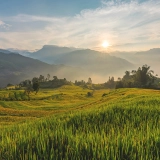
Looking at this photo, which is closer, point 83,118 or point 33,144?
point 33,144

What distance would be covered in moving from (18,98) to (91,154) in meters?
123

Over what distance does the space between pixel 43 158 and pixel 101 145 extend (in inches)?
49.1

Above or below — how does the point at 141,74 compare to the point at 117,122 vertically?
above

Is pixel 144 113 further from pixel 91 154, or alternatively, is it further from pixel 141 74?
pixel 141 74

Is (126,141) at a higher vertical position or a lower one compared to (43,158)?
higher

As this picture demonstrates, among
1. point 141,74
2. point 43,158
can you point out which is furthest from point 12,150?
point 141,74

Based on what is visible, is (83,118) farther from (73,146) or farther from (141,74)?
(141,74)

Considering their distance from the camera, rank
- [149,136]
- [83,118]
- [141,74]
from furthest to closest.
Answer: [141,74] → [83,118] → [149,136]

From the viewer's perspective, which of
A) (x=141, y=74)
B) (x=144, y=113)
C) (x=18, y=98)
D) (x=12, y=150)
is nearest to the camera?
(x=12, y=150)

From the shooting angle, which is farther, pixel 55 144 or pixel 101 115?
pixel 101 115

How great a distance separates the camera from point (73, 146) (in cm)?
439

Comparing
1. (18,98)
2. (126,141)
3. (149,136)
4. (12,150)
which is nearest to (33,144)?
(12,150)

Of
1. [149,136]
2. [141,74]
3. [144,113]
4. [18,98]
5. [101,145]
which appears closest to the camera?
[101,145]

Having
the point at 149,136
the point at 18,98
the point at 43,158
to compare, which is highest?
the point at 149,136
